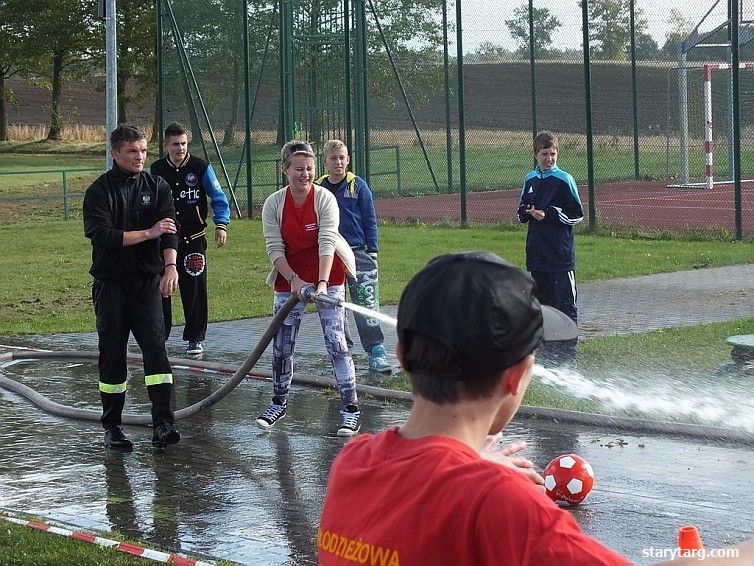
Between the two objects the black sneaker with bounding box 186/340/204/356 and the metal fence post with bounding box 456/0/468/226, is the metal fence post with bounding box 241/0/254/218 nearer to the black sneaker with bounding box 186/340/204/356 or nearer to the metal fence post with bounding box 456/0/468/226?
the metal fence post with bounding box 456/0/468/226

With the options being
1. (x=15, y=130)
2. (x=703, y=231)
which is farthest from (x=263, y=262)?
(x=15, y=130)

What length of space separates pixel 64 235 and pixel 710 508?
19033 millimetres

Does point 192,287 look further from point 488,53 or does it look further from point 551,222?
point 488,53

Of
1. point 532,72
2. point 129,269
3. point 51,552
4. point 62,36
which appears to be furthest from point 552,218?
point 62,36

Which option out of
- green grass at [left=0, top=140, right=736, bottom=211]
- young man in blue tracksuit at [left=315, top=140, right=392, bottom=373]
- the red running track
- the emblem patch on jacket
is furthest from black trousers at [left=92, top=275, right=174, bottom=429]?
green grass at [left=0, top=140, right=736, bottom=211]

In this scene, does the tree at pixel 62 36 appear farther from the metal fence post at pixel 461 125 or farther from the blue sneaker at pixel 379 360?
the blue sneaker at pixel 379 360

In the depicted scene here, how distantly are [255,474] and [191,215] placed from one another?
431cm

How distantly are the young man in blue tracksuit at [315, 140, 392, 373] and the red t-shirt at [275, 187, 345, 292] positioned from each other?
1202mm

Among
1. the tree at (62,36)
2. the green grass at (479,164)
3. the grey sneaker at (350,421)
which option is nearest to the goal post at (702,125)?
the green grass at (479,164)

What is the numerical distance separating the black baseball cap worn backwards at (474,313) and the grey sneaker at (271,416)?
623 cm

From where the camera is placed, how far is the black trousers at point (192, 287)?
35.9ft

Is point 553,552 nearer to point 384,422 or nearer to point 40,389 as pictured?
point 384,422

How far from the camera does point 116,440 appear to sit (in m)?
7.76

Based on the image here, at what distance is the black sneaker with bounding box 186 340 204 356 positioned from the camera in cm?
1109
